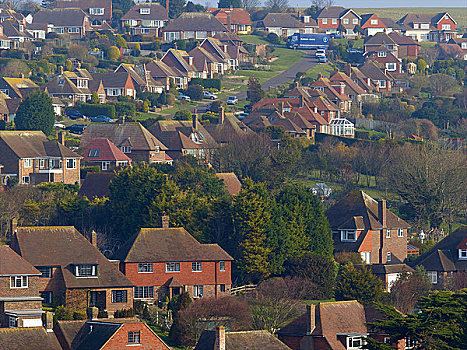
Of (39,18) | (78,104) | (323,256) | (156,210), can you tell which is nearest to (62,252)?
(156,210)

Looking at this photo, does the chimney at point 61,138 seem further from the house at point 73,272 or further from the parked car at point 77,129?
the house at point 73,272

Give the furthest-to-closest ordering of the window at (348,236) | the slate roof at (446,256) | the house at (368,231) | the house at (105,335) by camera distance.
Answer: the window at (348,236) < the house at (368,231) < the slate roof at (446,256) < the house at (105,335)

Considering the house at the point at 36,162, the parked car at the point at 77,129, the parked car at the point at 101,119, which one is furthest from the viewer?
the parked car at the point at 101,119

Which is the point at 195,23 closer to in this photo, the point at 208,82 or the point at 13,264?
the point at 208,82

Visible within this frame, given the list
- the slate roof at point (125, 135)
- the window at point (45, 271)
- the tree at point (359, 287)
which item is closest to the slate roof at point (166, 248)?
the window at point (45, 271)

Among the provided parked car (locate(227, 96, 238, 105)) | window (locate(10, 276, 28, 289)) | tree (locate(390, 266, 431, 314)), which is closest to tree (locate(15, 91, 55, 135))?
parked car (locate(227, 96, 238, 105))

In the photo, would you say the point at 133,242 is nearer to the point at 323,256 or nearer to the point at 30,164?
the point at 323,256

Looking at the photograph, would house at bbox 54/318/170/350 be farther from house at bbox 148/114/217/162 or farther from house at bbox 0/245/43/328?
house at bbox 148/114/217/162

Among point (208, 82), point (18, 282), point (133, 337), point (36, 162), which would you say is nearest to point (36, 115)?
point (36, 162)
